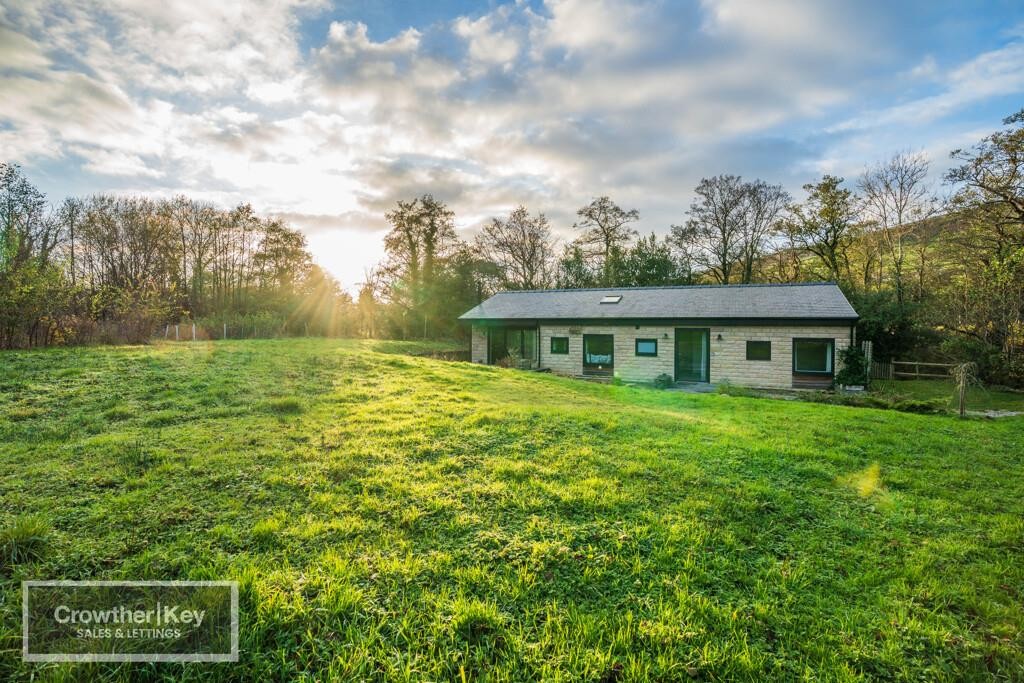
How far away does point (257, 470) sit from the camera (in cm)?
420

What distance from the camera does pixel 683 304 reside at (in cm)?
1762

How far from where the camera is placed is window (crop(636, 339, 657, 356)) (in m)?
17.1

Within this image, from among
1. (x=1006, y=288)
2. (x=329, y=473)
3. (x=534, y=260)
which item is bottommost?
(x=329, y=473)

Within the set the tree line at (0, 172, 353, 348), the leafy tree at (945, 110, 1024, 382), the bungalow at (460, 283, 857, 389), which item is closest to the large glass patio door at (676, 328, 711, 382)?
the bungalow at (460, 283, 857, 389)

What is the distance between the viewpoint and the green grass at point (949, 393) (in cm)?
1216

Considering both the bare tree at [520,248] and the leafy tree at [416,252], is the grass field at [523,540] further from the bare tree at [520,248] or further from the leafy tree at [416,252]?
the bare tree at [520,248]

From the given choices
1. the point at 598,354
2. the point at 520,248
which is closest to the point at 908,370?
the point at 598,354

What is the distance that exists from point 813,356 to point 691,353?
4.11 meters

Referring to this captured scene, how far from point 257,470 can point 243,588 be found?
200 cm

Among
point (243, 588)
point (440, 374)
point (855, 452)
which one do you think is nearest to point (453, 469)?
point (243, 588)

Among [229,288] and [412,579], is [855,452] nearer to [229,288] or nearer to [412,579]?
[412,579]

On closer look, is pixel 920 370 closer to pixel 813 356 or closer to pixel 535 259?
pixel 813 356

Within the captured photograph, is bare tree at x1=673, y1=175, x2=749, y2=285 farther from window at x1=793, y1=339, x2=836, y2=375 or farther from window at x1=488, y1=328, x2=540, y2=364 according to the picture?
window at x1=488, y1=328, x2=540, y2=364

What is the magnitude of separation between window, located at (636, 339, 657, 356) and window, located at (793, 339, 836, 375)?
4.89 meters
